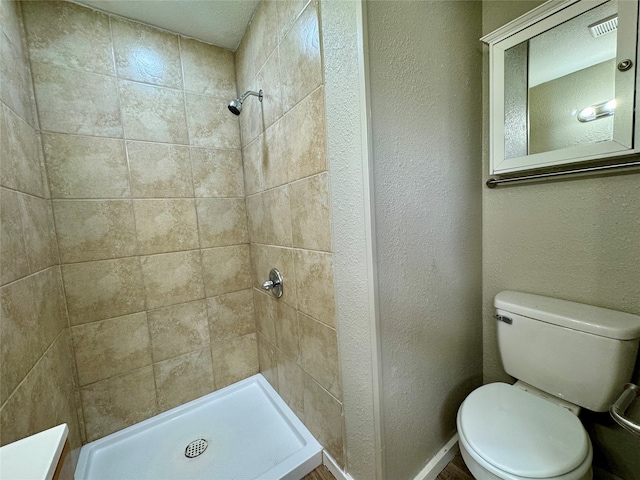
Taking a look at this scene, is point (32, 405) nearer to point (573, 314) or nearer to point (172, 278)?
point (172, 278)

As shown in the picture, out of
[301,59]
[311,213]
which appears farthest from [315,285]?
[301,59]

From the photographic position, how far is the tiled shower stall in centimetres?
96

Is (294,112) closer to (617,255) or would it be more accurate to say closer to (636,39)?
(636,39)

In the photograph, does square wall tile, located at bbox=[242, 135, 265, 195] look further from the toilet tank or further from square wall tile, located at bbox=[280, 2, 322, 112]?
the toilet tank

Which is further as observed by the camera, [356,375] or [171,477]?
[171,477]

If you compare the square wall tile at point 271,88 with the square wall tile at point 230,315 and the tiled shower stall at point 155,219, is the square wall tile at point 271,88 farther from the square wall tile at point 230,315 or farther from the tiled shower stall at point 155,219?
the square wall tile at point 230,315

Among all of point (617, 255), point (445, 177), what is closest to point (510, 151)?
point (445, 177)

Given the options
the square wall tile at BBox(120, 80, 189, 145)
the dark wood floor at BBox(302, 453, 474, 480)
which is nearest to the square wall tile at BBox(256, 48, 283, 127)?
the square wall tile at BBox(120, 80, 189, 145)

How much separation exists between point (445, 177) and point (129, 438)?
2098 mm

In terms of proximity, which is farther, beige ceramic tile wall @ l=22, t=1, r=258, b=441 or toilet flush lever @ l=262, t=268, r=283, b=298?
toilet flush lever @ l=262, t=268, r=283, b=298

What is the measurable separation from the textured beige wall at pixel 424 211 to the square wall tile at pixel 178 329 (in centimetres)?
120

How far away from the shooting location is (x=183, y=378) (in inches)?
61.1

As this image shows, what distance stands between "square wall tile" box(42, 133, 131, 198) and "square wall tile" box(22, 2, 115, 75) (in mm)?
355

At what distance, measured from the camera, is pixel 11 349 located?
0.74 metres
